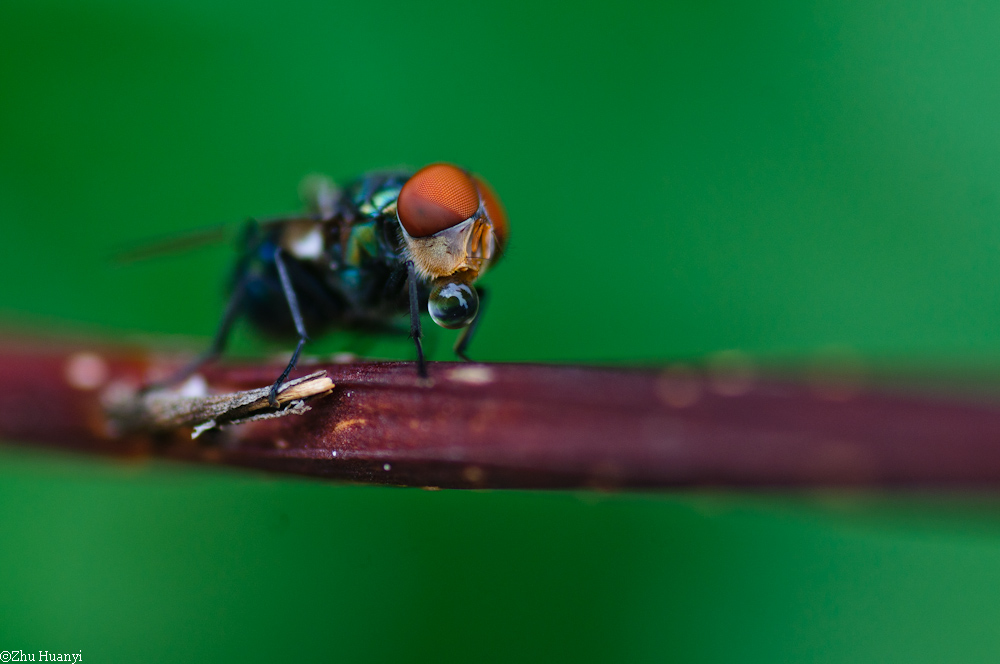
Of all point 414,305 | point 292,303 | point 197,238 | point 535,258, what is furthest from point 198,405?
point 535,258

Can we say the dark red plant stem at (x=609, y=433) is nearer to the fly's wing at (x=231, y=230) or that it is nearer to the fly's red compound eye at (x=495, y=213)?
the fly's red compound eye at (x=495, y=213)

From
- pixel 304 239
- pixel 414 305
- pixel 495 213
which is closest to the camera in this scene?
pixel 414 305

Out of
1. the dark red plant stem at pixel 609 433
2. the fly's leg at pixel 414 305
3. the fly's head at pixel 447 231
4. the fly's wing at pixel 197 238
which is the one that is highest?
the fly's wing at pixel 197 238

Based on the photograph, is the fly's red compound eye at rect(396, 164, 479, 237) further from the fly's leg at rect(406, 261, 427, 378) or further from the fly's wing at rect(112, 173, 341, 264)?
the fly's wing at rect(112, 173, 341, 264)

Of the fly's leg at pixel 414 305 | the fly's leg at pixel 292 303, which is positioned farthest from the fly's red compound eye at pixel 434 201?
the fly's leg at pixel 292 303

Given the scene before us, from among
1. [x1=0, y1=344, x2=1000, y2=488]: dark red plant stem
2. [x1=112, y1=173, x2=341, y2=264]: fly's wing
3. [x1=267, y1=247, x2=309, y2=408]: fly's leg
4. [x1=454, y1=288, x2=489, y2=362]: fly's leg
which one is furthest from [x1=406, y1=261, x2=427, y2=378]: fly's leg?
[x1=112, y1=173, x2=341, y2=264]: fly's wing

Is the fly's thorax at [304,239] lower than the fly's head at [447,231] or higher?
higher

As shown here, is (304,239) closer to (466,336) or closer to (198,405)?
(466,336)
